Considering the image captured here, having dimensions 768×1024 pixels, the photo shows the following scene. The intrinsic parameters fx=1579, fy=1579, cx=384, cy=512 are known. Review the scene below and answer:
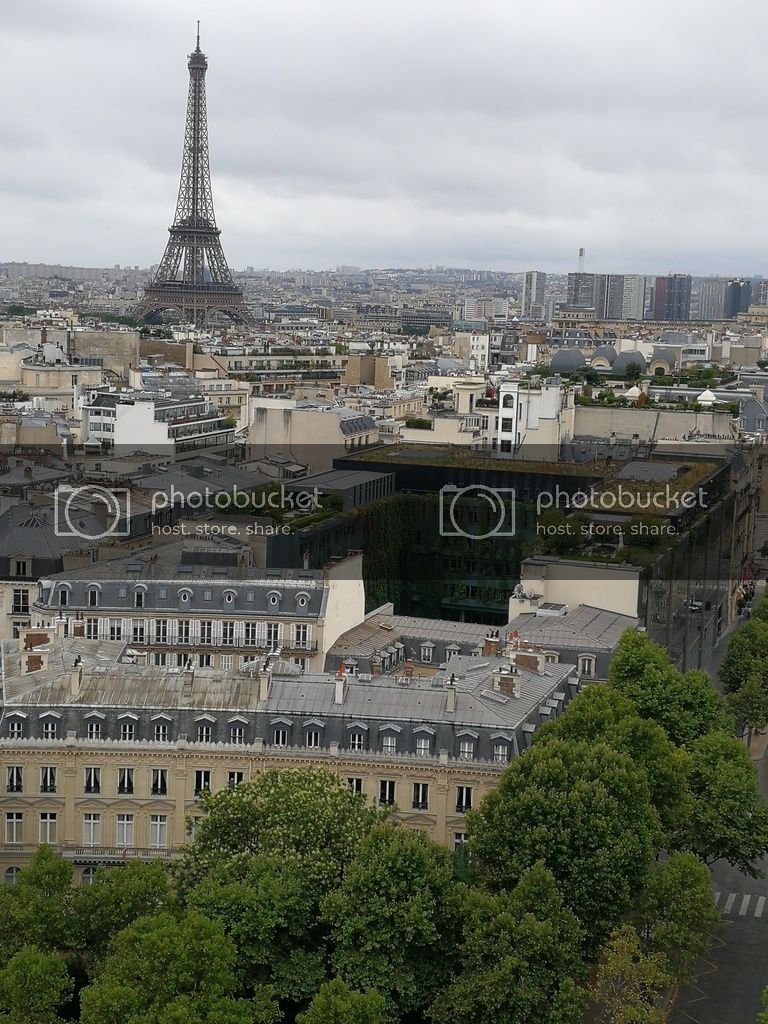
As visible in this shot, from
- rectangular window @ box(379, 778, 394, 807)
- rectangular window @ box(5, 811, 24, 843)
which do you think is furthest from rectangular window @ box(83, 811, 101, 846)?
rectangular window @ box(379, 778, 394, 807)

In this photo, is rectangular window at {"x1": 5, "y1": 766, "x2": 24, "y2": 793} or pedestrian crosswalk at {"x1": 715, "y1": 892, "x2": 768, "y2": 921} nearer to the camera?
rectangular window at {"x1": 5, "y1": 766, "x2": 24, "y2": 793}

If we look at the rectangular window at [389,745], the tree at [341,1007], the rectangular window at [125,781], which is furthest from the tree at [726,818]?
the rectangular window at [125,781]

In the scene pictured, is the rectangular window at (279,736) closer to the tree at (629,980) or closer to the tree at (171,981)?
the tree at (171,981)

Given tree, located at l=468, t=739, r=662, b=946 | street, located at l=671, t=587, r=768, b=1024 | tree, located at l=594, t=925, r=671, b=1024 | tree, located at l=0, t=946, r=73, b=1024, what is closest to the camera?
tree, located at l=0, t=946, r=73, b=1024

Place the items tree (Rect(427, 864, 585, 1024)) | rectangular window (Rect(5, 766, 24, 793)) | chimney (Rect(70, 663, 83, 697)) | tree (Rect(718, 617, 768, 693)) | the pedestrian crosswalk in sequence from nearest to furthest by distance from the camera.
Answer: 1. tree (Rect(427, 864, 585, 1024))
2. rectangular window (Rect(5, 766, 24, 793))
3. chimney (Rect(70, 663, 83, 697))
4. the pedestrian crosswalk
5. tree (Rect(718, 617, 768, 693))

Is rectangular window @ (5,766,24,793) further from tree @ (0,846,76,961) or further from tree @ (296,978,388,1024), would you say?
tree @ (296,978,388,1024)

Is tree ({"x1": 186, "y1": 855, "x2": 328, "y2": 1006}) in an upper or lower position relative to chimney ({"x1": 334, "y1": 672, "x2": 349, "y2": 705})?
lower

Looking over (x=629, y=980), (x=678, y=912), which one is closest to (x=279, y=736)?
(x=678, y=912)

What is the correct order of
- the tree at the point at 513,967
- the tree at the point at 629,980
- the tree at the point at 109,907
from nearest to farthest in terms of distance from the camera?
the tree at the point at 513,967 → the tree at the point at 629,980 → the tree at the point at 109,907
